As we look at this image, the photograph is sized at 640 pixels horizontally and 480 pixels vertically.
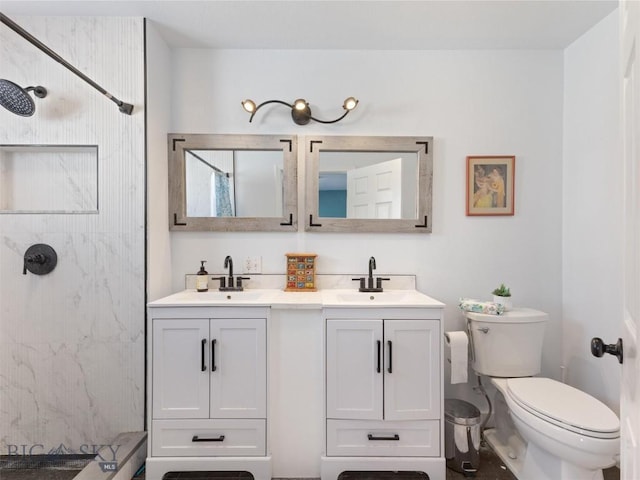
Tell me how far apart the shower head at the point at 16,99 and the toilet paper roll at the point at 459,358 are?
258cm

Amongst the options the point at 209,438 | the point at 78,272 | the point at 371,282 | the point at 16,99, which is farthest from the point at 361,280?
the point at 16,99

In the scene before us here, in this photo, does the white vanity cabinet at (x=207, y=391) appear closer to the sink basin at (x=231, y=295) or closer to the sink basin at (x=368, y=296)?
the sink basin at (x=231, y=295)

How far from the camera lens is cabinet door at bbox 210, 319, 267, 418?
5.31 ft

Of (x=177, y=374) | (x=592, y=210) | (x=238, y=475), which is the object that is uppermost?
(x=592, y=210)

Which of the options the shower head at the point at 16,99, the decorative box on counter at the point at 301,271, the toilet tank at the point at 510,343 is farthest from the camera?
the decorative box on counter at the point at 301,271

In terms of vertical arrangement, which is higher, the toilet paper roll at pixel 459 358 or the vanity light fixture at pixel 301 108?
the vanity light fixture at pixel 301 108

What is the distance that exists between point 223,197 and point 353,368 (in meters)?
1.33

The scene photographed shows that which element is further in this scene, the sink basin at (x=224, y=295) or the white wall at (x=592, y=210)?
the sink basin at (x=224, y=295)

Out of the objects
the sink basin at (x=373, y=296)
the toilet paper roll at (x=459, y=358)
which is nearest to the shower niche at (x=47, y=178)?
the sink basin at (x=373, y=296)

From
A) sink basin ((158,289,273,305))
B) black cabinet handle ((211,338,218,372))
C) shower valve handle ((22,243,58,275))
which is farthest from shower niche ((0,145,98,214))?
black cabinet handle ((211,338,218,372))

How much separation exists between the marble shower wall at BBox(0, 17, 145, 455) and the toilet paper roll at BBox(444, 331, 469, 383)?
5.72 feet

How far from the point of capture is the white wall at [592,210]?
5.79 feet

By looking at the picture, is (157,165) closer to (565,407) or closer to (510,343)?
(510,343)

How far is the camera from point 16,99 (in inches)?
63.5
